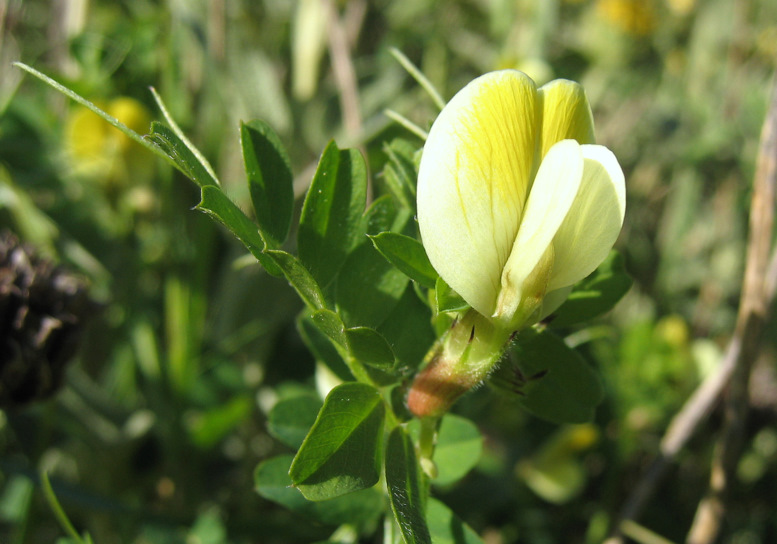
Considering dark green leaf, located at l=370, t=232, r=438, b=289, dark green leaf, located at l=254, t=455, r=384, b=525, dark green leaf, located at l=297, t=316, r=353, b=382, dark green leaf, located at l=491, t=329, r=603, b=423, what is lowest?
dark green leaf, located at l=254, t=455, r=384, b=525

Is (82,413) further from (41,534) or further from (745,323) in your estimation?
(745,323)

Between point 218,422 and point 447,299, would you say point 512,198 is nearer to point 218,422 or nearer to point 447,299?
point 447,299

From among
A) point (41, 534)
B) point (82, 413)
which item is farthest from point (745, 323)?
point (41, 534)

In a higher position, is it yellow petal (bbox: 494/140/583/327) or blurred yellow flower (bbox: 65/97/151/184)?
yellow petal (bbox: 494/140/583/327)

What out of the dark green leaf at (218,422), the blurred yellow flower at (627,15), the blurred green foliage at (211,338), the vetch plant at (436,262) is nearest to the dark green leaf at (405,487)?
the vetch plant at (436,262)

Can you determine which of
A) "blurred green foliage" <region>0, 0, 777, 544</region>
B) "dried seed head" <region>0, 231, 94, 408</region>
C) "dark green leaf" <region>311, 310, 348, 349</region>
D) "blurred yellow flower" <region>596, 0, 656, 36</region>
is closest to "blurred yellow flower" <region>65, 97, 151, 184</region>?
"blurred green foliage" <region>0, 0, 777, 544</region>

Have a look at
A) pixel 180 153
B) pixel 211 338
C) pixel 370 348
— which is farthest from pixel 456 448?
pixel 211 338

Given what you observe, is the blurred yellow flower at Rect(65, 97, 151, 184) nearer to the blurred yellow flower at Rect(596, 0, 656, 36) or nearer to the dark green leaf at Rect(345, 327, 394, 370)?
the dark green leaf at Rect(345, 327, 394, 370)

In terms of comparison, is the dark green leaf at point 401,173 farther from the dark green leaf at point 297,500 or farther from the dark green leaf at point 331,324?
the dark green leaf at point 297,500
